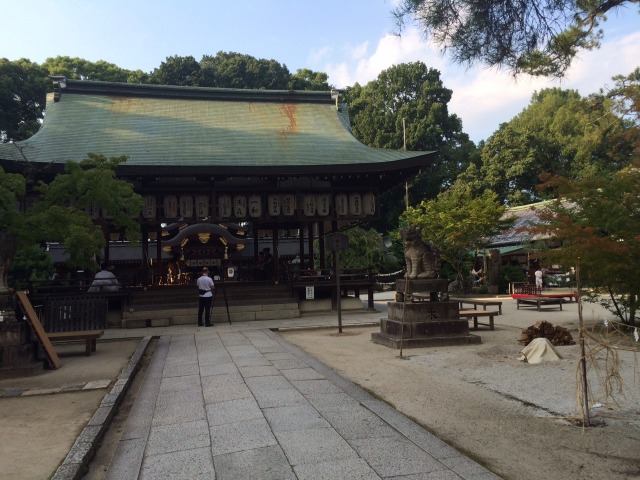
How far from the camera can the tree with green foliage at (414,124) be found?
39844mm

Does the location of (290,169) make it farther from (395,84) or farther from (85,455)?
(395,84)

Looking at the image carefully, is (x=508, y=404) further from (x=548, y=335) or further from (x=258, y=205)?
(x=258, y=205)

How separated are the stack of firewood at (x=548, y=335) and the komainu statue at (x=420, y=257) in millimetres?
2035

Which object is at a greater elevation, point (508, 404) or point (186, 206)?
point (186, 206)

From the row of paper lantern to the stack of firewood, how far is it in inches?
349

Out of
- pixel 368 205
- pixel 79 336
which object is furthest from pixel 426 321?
pixel 368 205

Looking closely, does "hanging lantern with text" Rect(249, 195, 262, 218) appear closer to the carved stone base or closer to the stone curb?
the carved stone base

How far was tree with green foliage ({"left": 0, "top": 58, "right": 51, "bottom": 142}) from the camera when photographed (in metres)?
30.8

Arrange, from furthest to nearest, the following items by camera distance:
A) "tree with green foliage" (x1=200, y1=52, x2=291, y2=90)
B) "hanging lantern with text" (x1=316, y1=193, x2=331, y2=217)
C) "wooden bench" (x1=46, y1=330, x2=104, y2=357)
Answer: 1. "tree with green foliage" (x1=200, y1=52, x2=291, y2=90)
2. "hanging lantern with text" (x1=316, y1=193, x2=331, y2=217)
3. "wooden bench" (x1=46, y1=330, x2=104, y2=357)

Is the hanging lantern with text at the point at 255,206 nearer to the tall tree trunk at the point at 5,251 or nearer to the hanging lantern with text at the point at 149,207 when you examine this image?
the hanging lantern with text at the point at 149,207

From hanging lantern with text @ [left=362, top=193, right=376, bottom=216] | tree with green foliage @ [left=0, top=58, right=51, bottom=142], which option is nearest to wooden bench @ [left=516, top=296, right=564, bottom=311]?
hanging lantern with text @ [left=362, top=193, right=376, bottom=216]

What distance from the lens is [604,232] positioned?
10703mm

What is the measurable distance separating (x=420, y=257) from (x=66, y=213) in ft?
22.3

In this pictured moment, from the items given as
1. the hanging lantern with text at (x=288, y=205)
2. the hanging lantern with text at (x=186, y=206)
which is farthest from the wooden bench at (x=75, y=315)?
the hanging lantern with text at (x=288, y=205)
